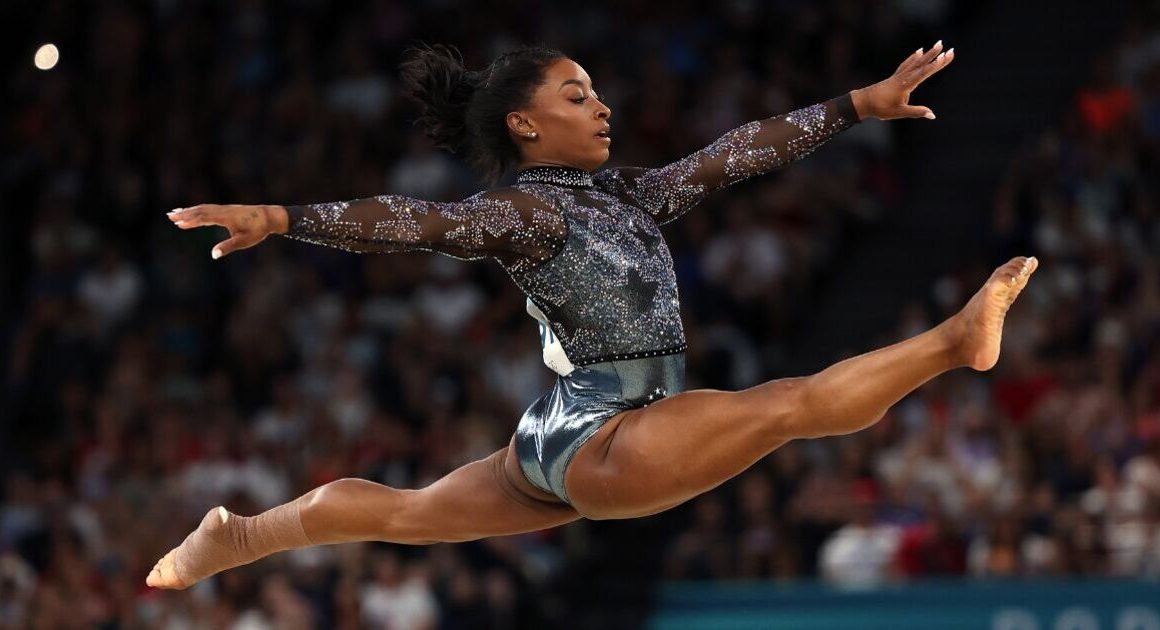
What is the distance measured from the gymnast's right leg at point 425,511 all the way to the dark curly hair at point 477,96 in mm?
876

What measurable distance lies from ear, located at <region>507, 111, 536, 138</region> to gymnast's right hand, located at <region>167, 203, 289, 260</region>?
3.32 feet

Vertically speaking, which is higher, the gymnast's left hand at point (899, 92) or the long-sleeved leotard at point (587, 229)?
the gymnast's left hand at point (899, 92)

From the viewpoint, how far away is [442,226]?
4535 mm

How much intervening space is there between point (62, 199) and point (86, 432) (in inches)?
77.3

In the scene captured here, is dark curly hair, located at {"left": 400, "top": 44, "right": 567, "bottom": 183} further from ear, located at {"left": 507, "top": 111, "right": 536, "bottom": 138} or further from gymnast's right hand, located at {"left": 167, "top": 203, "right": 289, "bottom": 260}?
gymnast's right hand, located at {"left": 167, "top": 203, "right": 289, "bottom": 260}

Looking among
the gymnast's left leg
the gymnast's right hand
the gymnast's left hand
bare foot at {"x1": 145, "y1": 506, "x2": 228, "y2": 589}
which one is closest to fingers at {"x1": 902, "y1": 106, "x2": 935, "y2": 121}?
the gymnast's left hand

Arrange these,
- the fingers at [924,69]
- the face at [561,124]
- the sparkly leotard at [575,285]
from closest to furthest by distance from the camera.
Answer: the sparkly leotard at [575,285]
the face at [561,124]
the fingers at [924,69]

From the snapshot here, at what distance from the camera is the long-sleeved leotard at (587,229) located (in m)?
4.47

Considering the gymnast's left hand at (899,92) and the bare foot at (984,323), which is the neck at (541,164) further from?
the bare foot at (984,323)

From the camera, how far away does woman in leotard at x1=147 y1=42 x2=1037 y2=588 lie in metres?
4.41

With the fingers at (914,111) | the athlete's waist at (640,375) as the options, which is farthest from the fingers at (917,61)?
the athlete's waist at (640,375)

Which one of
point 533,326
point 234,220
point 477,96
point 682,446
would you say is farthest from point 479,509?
point 533,326

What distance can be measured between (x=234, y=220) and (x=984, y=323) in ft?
5.90

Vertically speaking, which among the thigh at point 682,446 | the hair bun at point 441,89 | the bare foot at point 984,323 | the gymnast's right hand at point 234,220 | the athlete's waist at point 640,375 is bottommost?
the thigh at point 682,446
